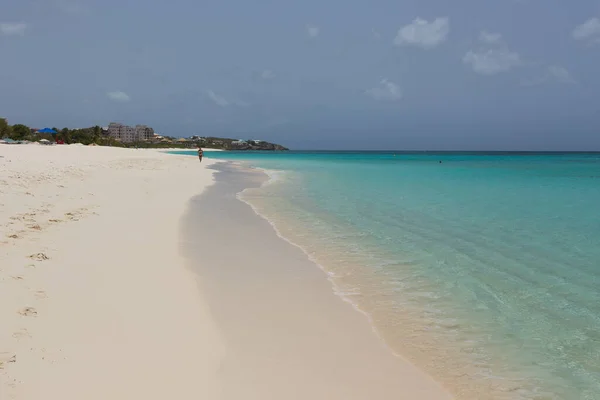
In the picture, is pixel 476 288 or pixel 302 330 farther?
pixel 476 288

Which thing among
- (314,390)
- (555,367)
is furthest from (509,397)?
(314,390)

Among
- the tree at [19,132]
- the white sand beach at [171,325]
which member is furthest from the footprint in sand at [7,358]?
the tree at [19,132]

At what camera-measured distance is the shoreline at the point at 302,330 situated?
4.09 metres

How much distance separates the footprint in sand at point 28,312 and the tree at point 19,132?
91962 millimetres

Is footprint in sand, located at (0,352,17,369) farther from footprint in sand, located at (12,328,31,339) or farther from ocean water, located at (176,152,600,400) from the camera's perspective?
ocean water, located at (176,152,600,400)

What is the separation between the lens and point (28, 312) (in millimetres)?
4773

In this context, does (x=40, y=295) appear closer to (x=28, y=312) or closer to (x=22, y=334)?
(x=28, y=312)

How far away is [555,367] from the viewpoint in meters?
4.65

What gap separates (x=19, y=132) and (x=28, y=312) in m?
93.5

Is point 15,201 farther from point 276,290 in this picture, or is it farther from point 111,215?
point 276,290

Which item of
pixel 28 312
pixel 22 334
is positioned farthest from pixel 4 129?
pixel 22 334

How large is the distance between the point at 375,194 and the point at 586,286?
15064 millimetres

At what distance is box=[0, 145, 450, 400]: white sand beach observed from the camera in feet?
12.5

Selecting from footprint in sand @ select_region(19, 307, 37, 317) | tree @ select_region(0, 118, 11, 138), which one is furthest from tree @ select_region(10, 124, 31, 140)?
footprint in sand @ select_region(19, 307, 37, 317)
